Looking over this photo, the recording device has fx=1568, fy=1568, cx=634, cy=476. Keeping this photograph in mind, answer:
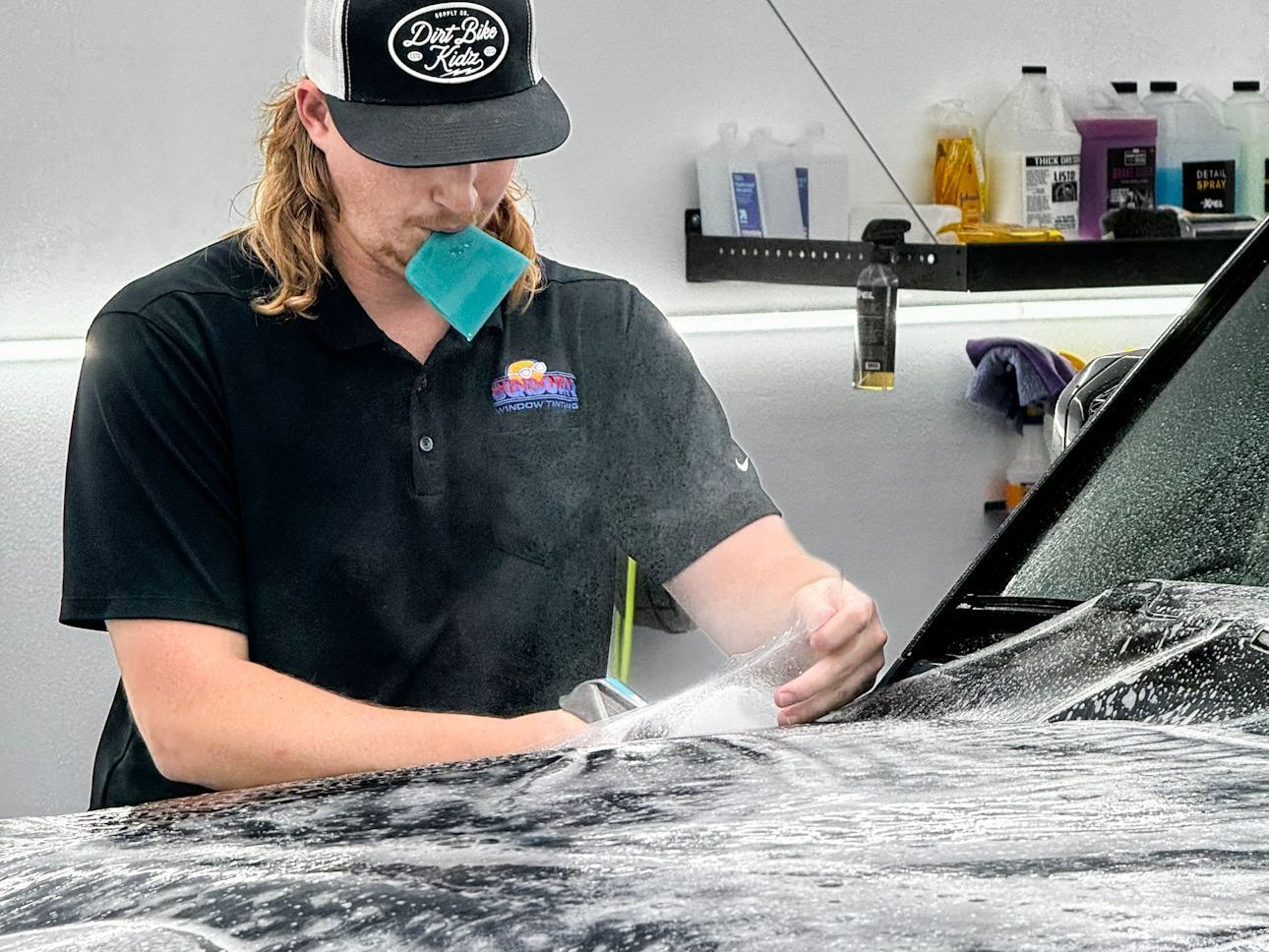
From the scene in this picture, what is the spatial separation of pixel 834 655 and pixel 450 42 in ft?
2.03

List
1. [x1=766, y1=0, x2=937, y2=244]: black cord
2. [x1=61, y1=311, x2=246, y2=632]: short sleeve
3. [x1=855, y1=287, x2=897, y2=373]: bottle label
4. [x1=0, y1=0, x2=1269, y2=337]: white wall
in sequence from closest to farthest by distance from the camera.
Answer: [x1=61, y1=311, x2=246, y2=632]: short sleeve < [x1=0, y1=0, x2=1269, y2=337]: white wall < [x1=855, y1=287, x2=897, y2=373]: bottle label < [x1=766, y1=0, x2=937, y2=244]: black cord

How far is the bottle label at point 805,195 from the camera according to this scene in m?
3.00

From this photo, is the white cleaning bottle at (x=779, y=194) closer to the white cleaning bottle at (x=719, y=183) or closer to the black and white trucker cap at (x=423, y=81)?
the white cleaning bottle at (x=719, y=183)

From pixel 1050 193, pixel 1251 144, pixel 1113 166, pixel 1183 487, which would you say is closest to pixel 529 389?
pixel 1183 487

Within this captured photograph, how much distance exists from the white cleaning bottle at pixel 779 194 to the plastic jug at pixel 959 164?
1.21 feet

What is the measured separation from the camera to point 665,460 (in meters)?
1.60

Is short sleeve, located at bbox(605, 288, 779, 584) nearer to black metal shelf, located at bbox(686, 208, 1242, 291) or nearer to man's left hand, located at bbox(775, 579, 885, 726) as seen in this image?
man's left hand, located at bbox(775, 579, 885, 726)

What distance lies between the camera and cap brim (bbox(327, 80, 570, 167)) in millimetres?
1330

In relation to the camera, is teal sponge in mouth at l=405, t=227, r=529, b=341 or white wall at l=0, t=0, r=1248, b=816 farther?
white wall at l=0, t=0, r=1248, b=816

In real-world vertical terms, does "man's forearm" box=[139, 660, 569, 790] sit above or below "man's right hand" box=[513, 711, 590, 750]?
below

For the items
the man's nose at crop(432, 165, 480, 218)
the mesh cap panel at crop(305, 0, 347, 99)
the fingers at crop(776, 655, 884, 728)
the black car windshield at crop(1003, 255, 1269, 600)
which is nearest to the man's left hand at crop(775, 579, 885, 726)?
the fingers at crop(776, 655, 884, 728)

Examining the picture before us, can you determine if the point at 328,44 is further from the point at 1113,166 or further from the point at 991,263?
the point at 1113,166

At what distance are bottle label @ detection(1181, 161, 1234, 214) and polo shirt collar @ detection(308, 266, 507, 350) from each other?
2.25 metres

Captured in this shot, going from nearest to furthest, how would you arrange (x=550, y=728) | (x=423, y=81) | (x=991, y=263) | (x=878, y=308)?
(x=550, y=728)
(x=423, y=81)
(x=991, y=263)
(x=878, y=308)
